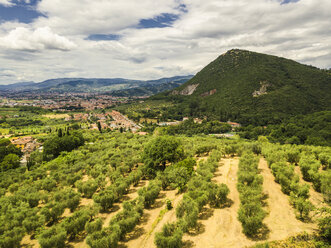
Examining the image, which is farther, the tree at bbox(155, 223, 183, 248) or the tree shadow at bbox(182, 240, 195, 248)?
the tree shadow at bbox(182, 240, 195, 248)

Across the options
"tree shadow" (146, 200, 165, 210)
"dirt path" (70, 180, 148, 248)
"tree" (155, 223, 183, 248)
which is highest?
"tree" (155, 223, 183, 248)

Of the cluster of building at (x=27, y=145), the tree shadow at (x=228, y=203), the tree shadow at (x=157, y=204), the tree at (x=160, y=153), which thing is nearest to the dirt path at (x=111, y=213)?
the tree at (x=160, y=153)

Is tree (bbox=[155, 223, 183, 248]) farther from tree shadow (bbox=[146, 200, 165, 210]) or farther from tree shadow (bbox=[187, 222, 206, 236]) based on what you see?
tree shadow (bbox=[146, 200, 165, 210])

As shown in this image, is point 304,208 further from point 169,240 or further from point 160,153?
point 160,153

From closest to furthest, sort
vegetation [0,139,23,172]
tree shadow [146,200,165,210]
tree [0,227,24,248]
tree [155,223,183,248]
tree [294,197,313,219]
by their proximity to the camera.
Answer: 1. tree [155,223,183,248]
2. tree [294,197,313,219]
3. tree [0,227,24,248]
4. tree shadow [146,200,165,210]
5. vegetation [0,139,23,172]

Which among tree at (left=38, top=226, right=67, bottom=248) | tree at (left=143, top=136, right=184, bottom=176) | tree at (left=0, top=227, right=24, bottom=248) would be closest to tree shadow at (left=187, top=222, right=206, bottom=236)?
tree at (left=38, top=226, right=67, bottom=248)
